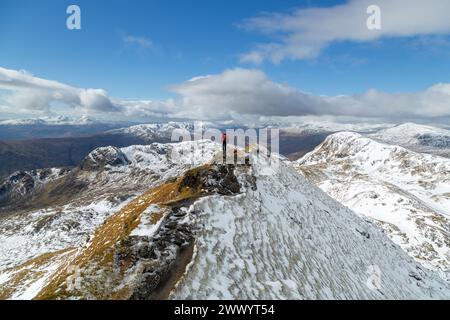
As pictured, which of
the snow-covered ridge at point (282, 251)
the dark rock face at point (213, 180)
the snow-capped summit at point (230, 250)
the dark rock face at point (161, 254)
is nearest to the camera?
the dark rock face at point (161, 254)

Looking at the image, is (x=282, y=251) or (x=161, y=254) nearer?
(x=161, y=254)

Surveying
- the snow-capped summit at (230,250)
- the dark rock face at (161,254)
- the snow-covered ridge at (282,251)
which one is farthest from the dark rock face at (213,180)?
the dark rock face at (161,254)

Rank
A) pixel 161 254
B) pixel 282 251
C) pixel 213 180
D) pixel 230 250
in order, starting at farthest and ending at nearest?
pixel 213 180 → pixel 282 251 → pixel 230 250 → pixel 161 254

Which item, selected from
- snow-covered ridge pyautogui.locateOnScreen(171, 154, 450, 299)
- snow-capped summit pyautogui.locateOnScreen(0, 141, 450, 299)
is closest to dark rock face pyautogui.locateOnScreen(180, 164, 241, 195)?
snow-capped summit pyautogui.locateOnScreen(0, 141, 450, 299)

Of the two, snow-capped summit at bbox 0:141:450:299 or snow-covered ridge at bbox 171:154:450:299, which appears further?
snow-covered ridge at bbox 171:154:450:299

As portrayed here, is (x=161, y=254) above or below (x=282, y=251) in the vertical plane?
above

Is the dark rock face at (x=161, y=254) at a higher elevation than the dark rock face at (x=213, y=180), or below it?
below

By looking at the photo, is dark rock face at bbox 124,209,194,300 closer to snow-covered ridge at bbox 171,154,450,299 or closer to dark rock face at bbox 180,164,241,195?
snow-covered ridge at bbox 171,154,450,299

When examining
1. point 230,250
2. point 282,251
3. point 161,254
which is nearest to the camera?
point 161,254

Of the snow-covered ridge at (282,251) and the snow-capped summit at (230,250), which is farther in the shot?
the snow-covered ridge at (282,251)

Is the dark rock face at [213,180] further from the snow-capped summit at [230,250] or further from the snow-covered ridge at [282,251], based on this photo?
the snow-covered ridge at [282,251]

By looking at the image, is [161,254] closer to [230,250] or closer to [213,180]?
[230,250]

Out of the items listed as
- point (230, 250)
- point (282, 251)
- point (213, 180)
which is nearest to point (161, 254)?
point (230, 250)
